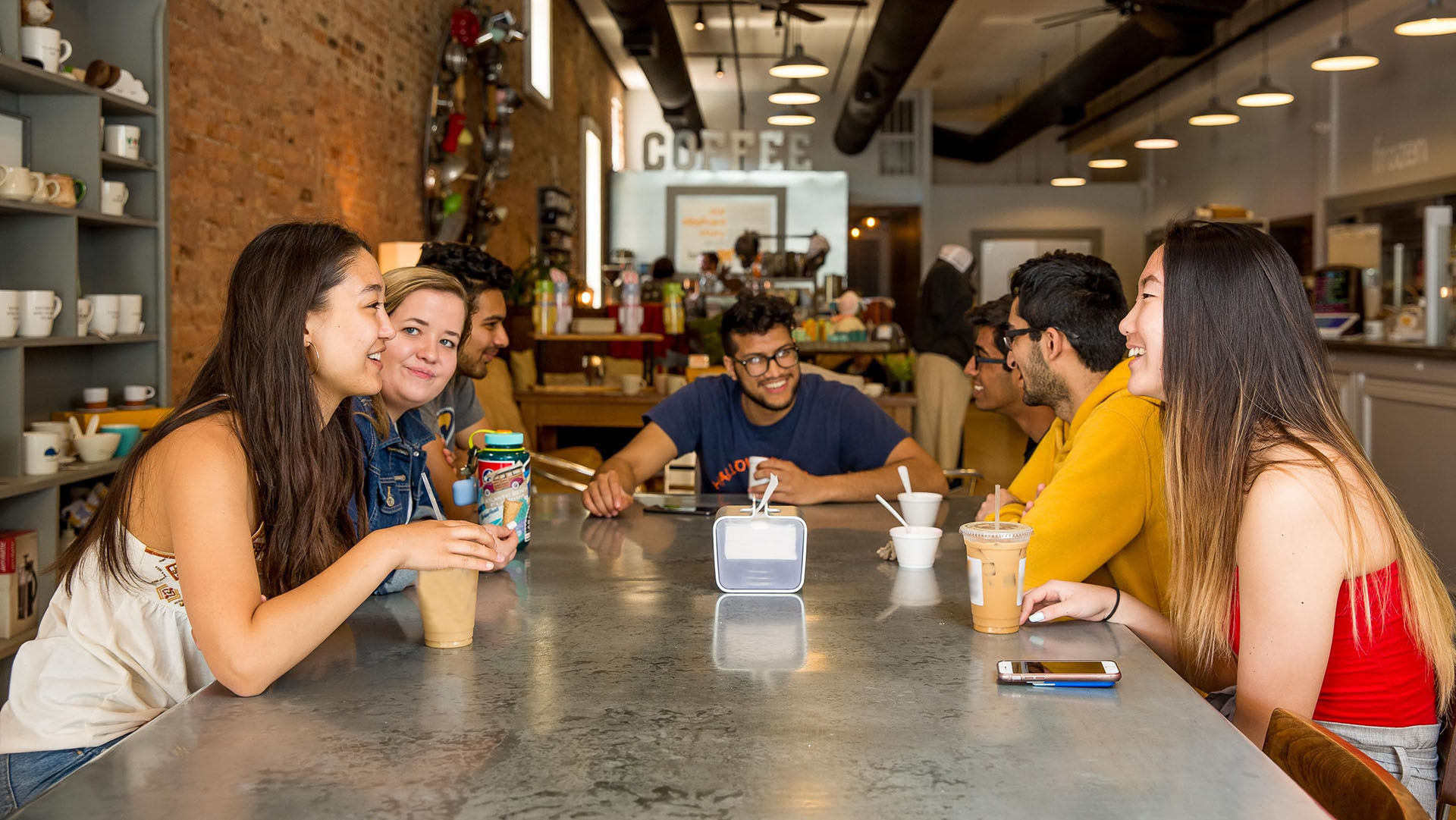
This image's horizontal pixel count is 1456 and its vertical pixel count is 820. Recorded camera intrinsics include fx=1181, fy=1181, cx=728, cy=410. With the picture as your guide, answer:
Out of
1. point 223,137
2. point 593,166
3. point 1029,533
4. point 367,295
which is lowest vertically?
point 1029,533

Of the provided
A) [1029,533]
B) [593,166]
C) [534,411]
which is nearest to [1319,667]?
[1029,533]

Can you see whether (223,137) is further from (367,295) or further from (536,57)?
(536,57)

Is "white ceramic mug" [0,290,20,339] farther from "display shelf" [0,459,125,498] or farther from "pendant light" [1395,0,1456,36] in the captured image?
"pendant light" [1395,0,1456,36]

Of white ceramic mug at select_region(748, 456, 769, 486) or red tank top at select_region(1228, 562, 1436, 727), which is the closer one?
red tank top at select_region(1228, 562, 1436, 727)

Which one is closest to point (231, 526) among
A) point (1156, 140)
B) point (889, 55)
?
point (889, 55)

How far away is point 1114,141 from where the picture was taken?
15.6m

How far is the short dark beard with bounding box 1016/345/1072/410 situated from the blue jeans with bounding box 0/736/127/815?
70.8 inches

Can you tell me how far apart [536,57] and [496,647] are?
8068 mm

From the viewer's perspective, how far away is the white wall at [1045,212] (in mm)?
14969

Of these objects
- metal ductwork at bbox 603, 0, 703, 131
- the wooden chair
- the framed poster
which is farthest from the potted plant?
the framed poster

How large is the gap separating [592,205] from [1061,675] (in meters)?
11.3

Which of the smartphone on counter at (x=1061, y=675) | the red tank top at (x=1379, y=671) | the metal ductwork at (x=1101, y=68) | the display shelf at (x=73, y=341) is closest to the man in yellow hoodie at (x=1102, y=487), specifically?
the red tank top at (x=1379, y=671)

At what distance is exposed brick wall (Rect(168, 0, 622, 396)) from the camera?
416 cm

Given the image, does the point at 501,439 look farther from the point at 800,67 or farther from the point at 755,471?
the point at 800,67
